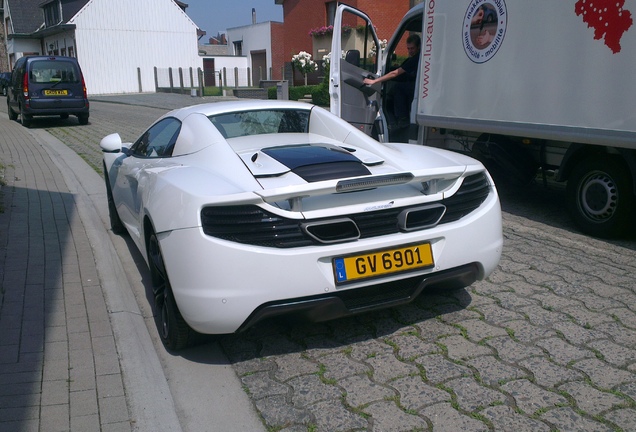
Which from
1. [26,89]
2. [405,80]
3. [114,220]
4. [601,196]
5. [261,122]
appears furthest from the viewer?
[26,89]

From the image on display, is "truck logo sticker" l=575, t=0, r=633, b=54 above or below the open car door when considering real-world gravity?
above

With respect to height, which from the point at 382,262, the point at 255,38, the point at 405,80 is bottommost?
the point at 382,262

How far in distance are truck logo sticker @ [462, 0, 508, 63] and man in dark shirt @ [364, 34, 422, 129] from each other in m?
1.72

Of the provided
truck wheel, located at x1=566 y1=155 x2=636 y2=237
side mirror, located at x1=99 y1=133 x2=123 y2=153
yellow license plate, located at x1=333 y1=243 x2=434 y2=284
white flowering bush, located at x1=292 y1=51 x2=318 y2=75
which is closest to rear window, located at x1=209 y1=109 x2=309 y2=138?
side mirror, located at x1=99 y1=133 x2=123 y2=153

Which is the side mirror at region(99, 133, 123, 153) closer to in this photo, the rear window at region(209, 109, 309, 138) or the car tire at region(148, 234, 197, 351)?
the rear window at region(209, 109, 309, 138)

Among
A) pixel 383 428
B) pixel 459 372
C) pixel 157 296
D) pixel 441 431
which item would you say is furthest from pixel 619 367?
pixel 157 296

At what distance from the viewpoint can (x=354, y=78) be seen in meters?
Answer: 8.80

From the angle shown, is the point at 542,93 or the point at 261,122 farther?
the point at 542,93

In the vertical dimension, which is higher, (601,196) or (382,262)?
(382,262)

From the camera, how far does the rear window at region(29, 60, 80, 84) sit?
17.2m

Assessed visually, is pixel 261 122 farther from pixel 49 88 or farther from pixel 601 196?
pixel 49 88

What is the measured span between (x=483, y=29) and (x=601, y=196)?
2148 mm

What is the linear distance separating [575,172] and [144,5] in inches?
1808

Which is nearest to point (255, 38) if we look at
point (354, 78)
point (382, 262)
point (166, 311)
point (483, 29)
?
point (354, 78)
